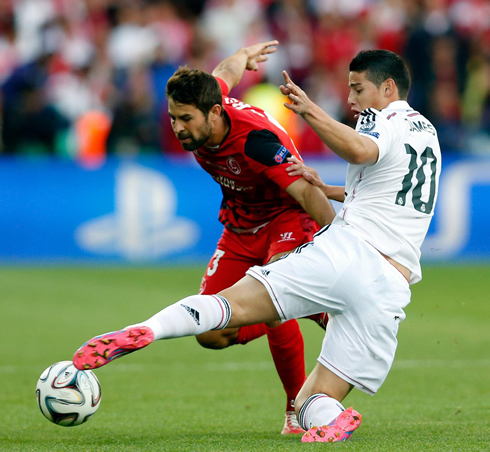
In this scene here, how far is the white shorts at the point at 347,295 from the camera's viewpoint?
4.56 meters

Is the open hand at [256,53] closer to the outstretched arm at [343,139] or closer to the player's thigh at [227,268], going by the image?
the player's thigh at [227,268]

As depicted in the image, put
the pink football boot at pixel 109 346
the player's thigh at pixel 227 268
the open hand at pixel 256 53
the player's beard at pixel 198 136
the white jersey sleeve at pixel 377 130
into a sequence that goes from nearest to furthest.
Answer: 1. the pink football boot at pixel 109 346
2. the white jersey sleeve at pixel 377 130
3. the player's beard at pixel 198 136
4. the player's thigh at pixel 227 268
5. the open hand at pixel 256 53

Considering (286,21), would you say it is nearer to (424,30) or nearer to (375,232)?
(424,30)

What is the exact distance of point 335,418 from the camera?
14.9 ft

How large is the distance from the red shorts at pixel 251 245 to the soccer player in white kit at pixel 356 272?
2.52ft

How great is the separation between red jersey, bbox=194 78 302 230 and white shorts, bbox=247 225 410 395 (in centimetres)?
64

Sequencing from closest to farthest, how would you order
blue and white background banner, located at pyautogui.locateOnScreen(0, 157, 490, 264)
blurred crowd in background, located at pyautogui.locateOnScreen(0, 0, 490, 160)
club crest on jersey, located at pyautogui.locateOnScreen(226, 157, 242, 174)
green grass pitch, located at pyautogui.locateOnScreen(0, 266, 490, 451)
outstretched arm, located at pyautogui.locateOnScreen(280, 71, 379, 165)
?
outstretched arm, located at pyautogui.locateOnScreen(280, 71, 379, 165) → green grass pitch, located at pyautogui.locateOnScreen(0, 266, 490, 451) → club crest on jersey, located at pyautogui.locateOnScreen(226, 157, 242, 174) → blue and white background banner, located at pyautogui.locateOnScreen(0, 157, 490, 264) → blurred crowd in background, located at pyautogui.locateOnScreen(0, 0, 490, 160)

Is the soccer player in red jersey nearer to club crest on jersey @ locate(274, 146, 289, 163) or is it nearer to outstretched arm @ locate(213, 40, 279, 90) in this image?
club crest on jersey @ locate(274, 146, 289, 163)

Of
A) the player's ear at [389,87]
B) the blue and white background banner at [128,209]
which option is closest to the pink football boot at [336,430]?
the player's ear at [389,87]

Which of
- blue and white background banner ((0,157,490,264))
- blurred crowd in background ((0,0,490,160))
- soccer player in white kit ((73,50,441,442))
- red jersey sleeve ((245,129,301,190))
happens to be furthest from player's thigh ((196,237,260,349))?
blurred crowd in background ((0,0,490,160))

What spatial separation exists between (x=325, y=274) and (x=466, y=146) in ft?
36.8

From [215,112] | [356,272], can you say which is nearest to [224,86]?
[215,112]

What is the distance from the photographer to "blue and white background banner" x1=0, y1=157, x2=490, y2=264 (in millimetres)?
13930

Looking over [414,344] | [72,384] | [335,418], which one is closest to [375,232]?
[335,418]
